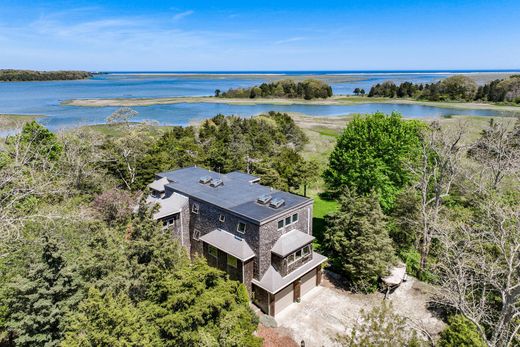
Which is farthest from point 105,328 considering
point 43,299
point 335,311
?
point 335,311

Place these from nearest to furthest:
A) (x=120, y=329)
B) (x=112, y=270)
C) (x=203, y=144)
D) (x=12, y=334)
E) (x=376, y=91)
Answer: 1. (x=120, y=329)
2. (x=112, y=270)
3. (x=12, y=334)
4. (x=203, y=144)
5. (x=376, y=91)

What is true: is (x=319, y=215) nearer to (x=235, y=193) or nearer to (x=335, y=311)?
(x=235, y=193)

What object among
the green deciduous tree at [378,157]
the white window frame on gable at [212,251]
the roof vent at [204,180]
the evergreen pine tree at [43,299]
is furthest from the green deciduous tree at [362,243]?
the evergreen pine tree at [43,299]

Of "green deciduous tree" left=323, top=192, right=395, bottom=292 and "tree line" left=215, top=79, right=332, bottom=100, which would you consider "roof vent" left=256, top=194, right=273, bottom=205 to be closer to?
"green deciduous tree" left=323, top=192, right=395, bottom=292

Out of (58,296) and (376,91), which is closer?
(58,296)

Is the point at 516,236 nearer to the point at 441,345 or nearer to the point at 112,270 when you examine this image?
the point at 441,345

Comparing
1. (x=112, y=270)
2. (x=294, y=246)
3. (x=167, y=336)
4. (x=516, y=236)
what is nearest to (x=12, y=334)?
(x=112, y=270)
